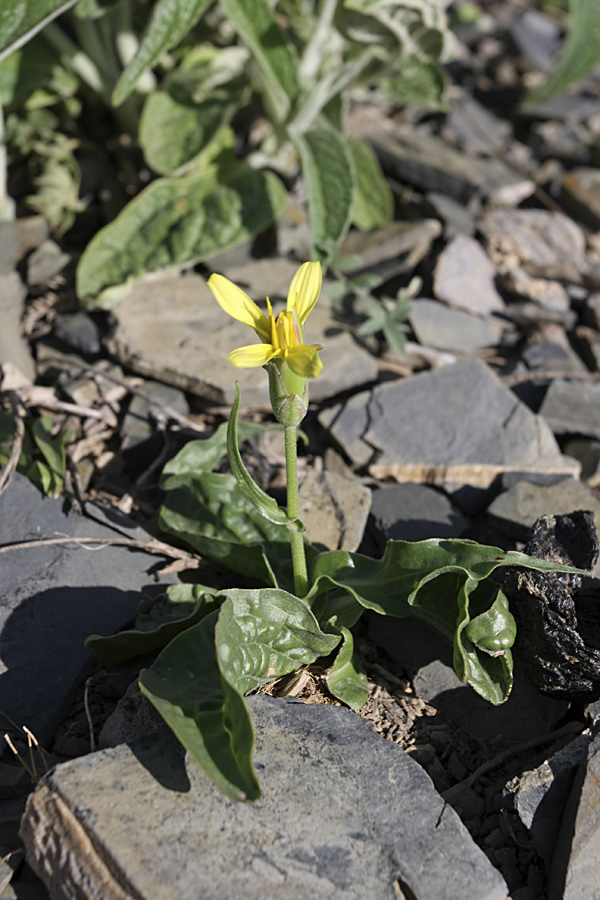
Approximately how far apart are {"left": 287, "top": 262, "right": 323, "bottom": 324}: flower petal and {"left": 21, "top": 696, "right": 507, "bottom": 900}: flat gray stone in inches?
42.1

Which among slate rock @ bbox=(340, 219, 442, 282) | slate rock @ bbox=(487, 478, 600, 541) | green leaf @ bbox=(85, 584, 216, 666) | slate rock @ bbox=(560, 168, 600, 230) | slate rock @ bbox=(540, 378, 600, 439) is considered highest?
green leaf @ bbox=(85, 584, 216, 666)

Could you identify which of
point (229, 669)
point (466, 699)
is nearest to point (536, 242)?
point (466, 699)

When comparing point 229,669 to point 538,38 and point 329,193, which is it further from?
point 538,38

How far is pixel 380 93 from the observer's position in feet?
13.5

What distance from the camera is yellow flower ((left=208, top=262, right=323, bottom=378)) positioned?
174 centimetres

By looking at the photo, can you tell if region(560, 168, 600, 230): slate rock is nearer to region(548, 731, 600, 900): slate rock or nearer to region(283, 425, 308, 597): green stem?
region(283, 425, 308, 597): green stem

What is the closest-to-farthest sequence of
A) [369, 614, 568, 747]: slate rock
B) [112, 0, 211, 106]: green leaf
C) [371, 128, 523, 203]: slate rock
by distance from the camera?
[369, 614, 568, 747]: slate rock
[112, 0, 211, 106]: green leaf
[371, 128, 523, 203]: slate rock

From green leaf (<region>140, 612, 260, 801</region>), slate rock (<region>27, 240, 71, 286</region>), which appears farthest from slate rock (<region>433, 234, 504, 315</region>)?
green leaf (<region>140, 612, 260, 801</region>)

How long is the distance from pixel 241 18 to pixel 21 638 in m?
2.62

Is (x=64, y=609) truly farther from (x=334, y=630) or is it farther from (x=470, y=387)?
(x=470, y=387)

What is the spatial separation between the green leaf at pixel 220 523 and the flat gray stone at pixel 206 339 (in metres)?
0.59

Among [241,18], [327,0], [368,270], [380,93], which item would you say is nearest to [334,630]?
[368,270]

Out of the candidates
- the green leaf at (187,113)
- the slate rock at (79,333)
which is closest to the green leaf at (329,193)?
the green leaf at (187,113)

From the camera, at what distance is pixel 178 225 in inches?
139
